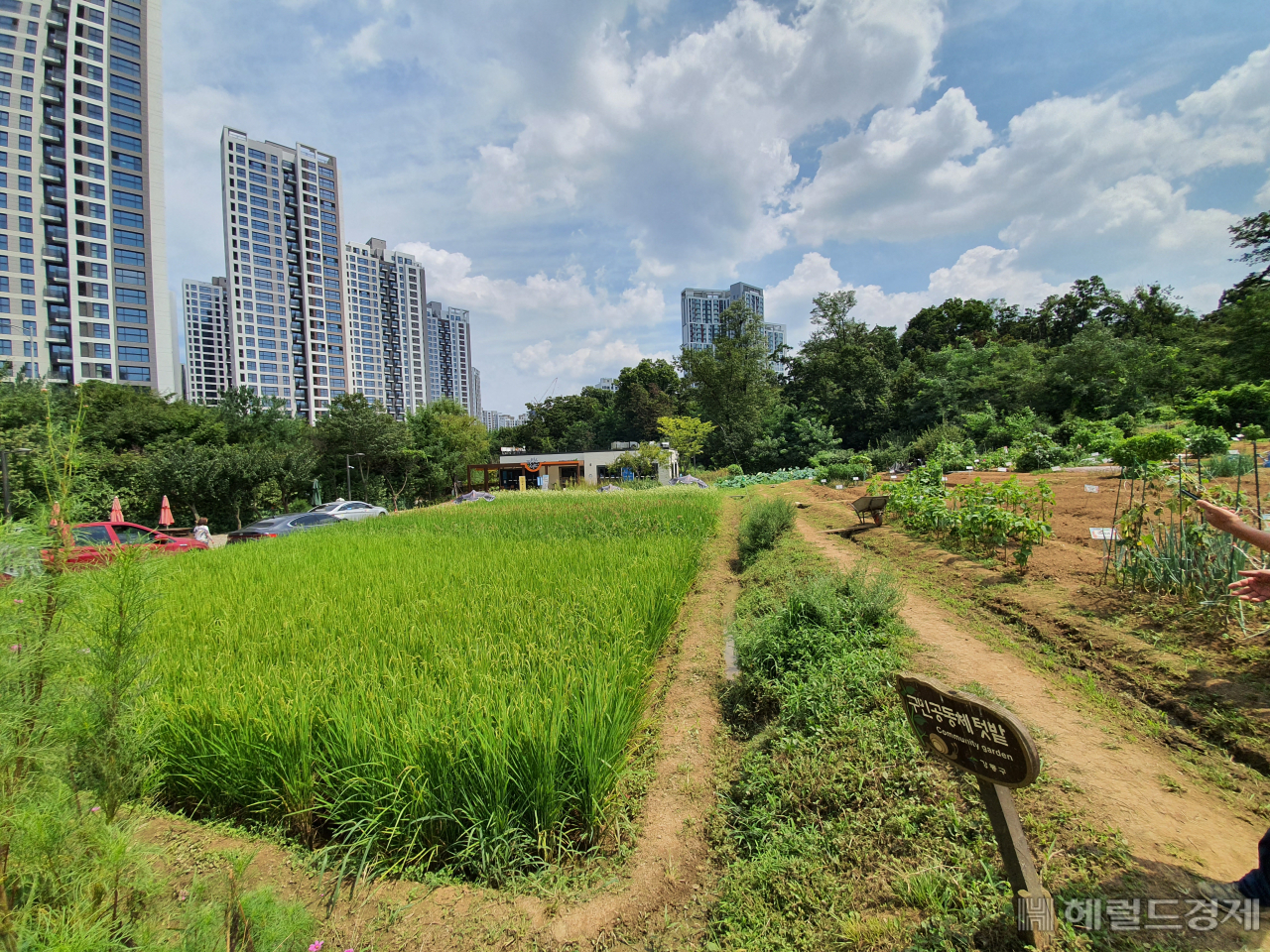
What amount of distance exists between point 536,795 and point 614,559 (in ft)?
16.3

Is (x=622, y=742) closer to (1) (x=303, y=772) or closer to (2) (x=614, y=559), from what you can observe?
(1) (x=303, y=772)

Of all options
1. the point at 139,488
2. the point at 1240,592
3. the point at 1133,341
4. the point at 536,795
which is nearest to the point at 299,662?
the point at 536,795

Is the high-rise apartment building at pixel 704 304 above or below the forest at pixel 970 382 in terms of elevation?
above

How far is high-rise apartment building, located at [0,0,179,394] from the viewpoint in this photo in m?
42.8

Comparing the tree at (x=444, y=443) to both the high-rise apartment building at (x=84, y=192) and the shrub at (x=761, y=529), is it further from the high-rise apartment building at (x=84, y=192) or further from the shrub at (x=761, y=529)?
the shrub at (x=761, y=529)

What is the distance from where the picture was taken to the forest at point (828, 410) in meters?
16.6

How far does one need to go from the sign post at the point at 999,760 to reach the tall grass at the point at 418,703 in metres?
1.84

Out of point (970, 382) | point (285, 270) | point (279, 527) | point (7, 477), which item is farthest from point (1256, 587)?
point (285, 270)

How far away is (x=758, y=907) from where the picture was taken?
7.50 ft

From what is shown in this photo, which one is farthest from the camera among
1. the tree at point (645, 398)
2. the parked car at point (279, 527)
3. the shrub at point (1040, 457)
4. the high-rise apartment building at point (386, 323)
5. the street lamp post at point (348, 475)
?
the high-rise apartment building at point (386, 323)

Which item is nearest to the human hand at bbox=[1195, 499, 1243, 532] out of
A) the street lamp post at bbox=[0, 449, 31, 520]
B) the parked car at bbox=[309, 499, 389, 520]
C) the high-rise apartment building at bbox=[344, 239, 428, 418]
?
the street lamp post at bbox=[0, 449, 31, 520]

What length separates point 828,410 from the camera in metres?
35.4

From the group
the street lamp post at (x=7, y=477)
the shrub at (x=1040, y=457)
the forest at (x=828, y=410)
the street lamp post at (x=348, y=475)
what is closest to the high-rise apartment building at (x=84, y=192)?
the forest at (x=828, y=410)

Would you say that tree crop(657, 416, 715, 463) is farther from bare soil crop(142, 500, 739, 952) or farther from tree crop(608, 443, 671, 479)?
bare soil crop(142, 500, 739, 952)
